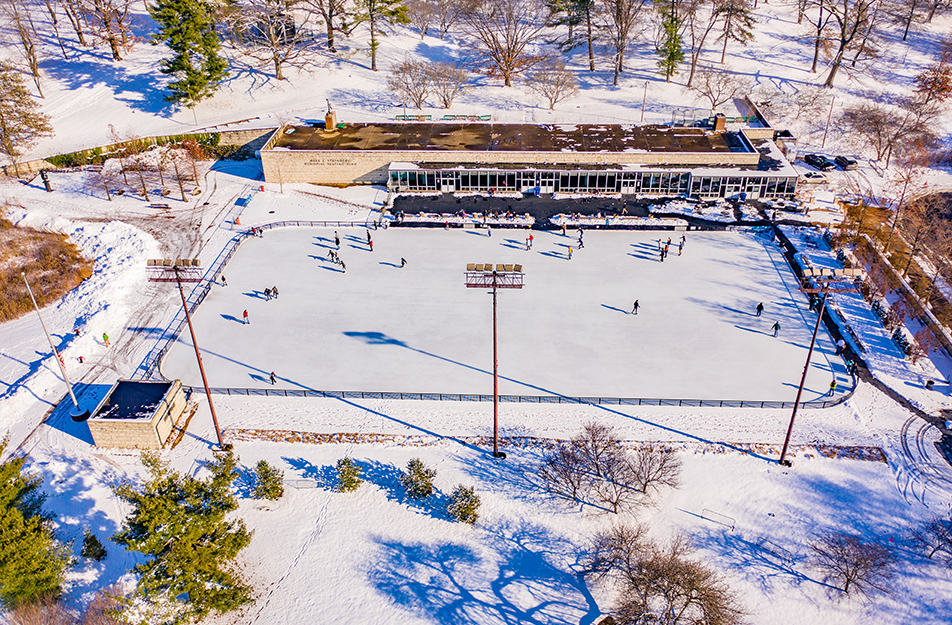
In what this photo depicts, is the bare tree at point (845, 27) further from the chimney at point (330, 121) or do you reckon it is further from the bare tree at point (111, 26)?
the bare tree at point (111, 26)

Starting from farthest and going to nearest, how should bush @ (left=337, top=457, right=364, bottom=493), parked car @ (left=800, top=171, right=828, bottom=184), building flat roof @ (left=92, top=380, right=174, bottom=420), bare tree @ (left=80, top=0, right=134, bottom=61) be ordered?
1. bare tree @ (left=80, top=0, right=134, bottom=61)
2. parked car @ (left=800, top=171, right=828, bottom=184)
3. building flat roof @ (left=92, top=380, right=174, bottom=420)
4. bush @ (left=337, top=457, right=364, bottom=493)

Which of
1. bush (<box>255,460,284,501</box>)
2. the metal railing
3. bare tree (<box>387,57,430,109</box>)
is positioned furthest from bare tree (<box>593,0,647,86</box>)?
bush (<box>255,460,284,501</box>)

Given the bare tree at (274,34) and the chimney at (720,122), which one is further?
the bare tree at (274,34)

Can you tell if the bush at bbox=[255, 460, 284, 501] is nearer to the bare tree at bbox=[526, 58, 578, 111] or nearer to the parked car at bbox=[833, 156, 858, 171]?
the bare tree at bbox=[526, 58, 578, 111]

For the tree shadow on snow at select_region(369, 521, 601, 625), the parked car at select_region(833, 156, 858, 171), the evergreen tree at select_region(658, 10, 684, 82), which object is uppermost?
the evergreen tree at select_region(658, 10, 684, 82)

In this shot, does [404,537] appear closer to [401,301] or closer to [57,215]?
[401,301]

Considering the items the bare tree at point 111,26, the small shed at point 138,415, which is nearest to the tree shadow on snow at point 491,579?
the small shed at point 138,415

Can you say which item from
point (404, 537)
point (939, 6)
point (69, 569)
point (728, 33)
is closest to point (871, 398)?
point (404, 537)

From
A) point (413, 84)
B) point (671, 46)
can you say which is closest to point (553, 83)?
point (671, 46)
